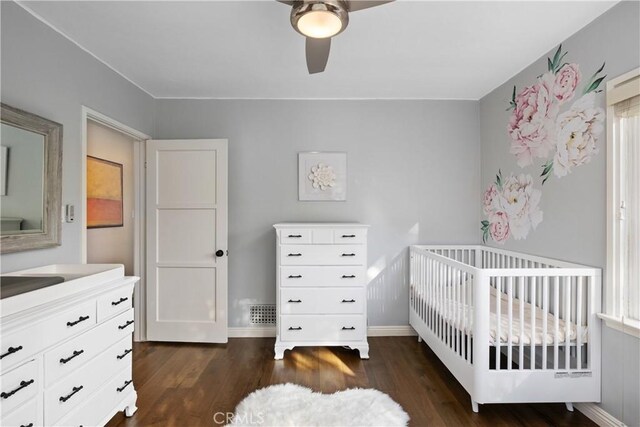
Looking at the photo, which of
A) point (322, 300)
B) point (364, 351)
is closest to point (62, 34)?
point (322, 300)

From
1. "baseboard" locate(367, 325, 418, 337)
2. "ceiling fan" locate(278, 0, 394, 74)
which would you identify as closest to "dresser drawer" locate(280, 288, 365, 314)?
"baseboard" locate(367, 325, 418, 337)

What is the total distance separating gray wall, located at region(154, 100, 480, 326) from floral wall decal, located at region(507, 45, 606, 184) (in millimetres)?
735

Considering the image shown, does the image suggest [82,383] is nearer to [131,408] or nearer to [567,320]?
[131,408]

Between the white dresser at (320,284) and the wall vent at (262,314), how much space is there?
20.5 inches

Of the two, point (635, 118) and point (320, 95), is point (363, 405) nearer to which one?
point (635, 118)

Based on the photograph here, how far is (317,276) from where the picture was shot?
288 centimetres

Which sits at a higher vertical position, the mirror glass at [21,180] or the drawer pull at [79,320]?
the mirror glass at [21,180]

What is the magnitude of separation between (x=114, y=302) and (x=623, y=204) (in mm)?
2887

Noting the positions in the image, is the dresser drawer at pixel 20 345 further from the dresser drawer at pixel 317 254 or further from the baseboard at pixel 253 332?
the baseboard at pixel 253 332

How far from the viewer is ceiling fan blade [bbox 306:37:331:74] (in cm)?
179

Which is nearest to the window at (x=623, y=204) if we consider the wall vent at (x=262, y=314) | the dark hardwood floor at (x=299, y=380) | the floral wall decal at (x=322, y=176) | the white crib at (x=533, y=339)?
the white crib at (x=533, y=339)

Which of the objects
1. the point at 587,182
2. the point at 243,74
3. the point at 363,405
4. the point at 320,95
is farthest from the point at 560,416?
the point at 243,74

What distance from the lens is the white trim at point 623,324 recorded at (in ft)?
5.73

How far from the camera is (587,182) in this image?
6.84ft
